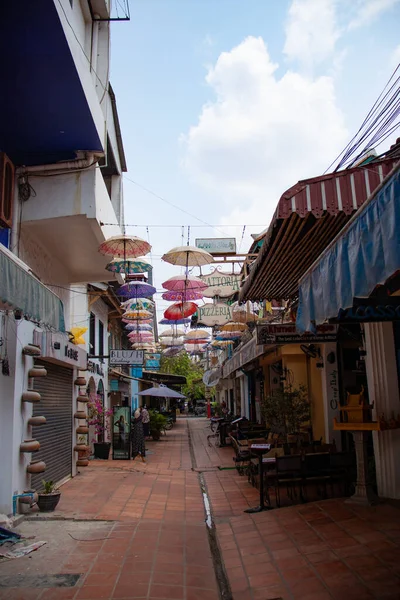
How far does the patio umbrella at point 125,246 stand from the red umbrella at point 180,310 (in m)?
4.02

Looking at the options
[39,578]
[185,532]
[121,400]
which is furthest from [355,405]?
[121,400]

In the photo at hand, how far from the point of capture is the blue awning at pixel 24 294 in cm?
453

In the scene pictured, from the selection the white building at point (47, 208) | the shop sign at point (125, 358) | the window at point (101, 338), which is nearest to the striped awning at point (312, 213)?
the white building at point (47, 208)

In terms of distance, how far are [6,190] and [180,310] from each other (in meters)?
7.44

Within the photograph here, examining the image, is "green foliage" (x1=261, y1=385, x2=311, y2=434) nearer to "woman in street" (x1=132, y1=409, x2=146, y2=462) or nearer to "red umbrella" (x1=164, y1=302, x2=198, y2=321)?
"red umbrella" (x1=164, y1=302, x2=198, y2=321)

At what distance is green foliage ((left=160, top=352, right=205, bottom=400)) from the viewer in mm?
50003

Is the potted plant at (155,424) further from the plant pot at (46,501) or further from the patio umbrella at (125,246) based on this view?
the plant pot at (46,501)

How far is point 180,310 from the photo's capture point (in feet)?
49.4

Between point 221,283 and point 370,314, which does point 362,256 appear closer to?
point 370,314

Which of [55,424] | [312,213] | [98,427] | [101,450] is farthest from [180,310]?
[312,213]

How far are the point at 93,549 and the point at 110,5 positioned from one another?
452 inches

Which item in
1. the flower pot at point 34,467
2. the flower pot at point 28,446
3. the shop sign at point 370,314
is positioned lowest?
the flower pot at point 34,467

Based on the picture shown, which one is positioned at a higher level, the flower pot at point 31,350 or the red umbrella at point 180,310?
the red umbrella at point 180,310

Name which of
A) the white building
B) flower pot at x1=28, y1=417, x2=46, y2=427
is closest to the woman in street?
the white building
